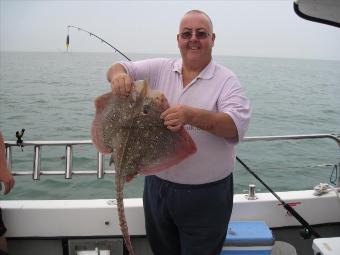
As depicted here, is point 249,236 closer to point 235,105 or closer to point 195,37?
point 235,105

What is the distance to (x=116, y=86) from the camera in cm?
215

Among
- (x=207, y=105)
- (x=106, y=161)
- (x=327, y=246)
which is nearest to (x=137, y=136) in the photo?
(x=207, y=105)

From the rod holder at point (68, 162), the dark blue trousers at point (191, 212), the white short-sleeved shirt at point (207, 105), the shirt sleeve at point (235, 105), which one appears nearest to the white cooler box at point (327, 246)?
the dark blue trousers at point (191, 212)

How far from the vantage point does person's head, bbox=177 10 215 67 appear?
93.5 inches

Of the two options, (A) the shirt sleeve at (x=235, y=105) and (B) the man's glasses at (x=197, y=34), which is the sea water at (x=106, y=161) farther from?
(B) the man's glasses at (x=197, y=34)

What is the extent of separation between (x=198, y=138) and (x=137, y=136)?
45cm

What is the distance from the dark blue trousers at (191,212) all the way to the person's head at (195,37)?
860 millimetres

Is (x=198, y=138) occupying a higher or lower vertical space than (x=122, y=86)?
lower

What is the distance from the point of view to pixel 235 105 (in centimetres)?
227

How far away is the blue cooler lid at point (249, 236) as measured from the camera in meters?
3.13

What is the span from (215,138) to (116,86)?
74 cm

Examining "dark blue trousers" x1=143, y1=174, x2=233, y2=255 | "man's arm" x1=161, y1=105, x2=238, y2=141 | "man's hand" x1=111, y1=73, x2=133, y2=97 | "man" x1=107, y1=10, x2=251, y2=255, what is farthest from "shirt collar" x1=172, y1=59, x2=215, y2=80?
"dark blue trousers" x1=143, y1=174, x2=233, y2=255

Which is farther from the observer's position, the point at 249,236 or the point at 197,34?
the point at 249,236

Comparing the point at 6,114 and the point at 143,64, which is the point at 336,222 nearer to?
the point at 143,64
